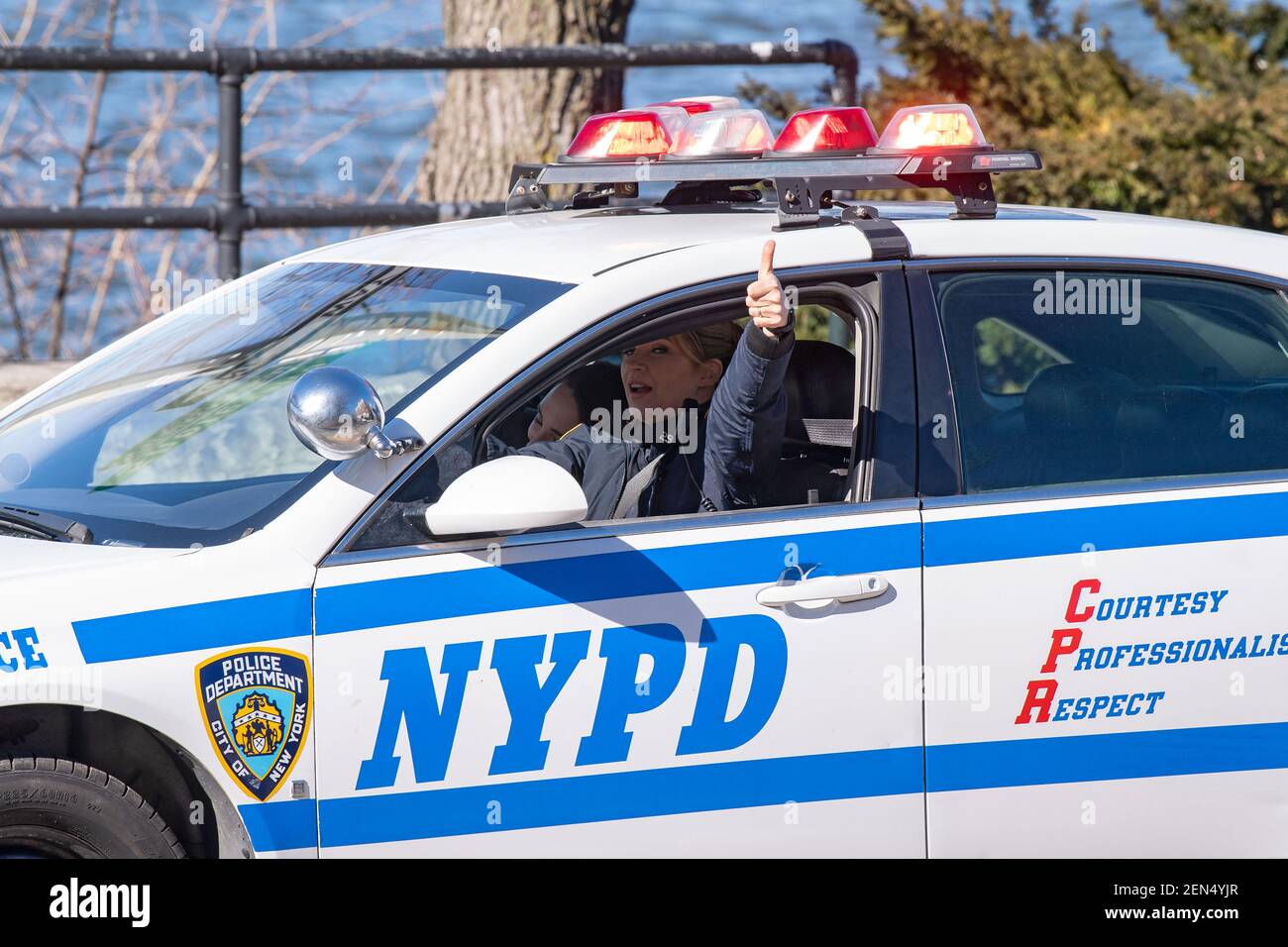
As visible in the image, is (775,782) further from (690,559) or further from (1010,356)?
(1010,356)

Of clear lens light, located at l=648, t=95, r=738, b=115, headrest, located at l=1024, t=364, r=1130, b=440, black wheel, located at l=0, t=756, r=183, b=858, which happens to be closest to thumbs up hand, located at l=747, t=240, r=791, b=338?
headrest, located at l=1024, t=364, r=1130, b=440

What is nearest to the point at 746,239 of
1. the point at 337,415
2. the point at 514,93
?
the point at 337,415

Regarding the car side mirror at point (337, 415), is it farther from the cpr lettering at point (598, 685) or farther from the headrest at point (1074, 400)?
the headrest at point (1074, 400)

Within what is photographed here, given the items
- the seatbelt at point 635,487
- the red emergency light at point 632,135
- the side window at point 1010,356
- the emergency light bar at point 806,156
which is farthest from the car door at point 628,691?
the side window at point 1010,356

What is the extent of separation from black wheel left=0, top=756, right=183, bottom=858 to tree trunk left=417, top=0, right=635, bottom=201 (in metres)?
5.11

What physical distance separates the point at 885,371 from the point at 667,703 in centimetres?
76

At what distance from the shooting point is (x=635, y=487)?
3.40m

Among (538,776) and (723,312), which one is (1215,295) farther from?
(538,776)

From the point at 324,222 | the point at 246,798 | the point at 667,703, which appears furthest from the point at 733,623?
the point at 324,222

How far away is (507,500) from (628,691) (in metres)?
0.42

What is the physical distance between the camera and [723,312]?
3250 millimetres

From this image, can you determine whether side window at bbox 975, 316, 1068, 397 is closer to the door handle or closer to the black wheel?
the door handle

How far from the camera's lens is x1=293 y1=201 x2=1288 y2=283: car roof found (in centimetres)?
330

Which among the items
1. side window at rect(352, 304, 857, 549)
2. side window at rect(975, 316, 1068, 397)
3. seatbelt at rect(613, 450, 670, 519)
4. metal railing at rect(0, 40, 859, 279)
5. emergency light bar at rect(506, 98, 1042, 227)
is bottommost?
seatbelt at rect(613, 450, 670, 519)
